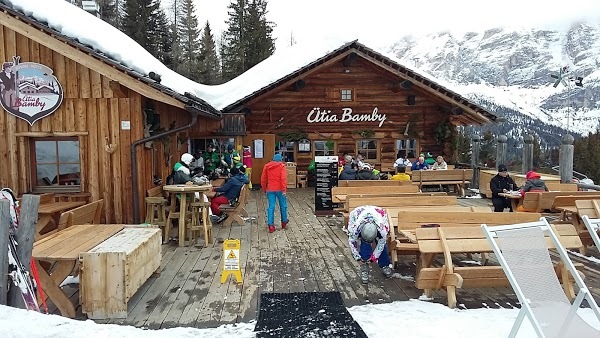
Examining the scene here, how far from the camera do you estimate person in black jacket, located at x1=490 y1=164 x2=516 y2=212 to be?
9281 mm

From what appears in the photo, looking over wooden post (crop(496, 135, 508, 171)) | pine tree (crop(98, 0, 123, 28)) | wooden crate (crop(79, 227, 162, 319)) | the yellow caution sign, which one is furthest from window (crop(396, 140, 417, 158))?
pine tree (crop(98, 0, 123, 28))

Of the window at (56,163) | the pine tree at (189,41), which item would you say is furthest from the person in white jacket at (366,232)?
the pine tree at (189,41)

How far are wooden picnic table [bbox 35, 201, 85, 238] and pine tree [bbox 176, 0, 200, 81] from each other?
2957 cm

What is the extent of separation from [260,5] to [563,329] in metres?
39.1

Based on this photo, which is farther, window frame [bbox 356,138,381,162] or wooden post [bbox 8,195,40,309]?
window frame [bbox 356,138,381,162]

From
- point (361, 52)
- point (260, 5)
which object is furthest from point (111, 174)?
point (260, 5)

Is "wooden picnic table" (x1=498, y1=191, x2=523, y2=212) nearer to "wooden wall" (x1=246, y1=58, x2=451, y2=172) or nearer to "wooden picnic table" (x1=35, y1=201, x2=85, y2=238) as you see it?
"wooden picnic table" (x1=35, y1=201, x2=85, y2=238)

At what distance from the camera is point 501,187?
9383 mm

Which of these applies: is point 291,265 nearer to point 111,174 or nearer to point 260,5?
point 111,174

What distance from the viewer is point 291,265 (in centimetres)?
687

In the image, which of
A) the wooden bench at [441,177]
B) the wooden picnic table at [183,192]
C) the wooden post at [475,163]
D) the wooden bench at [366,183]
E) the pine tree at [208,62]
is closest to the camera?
the wooden picnic table at [183,192]

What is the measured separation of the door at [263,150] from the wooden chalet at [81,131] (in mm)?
8303

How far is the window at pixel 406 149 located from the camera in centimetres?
1798

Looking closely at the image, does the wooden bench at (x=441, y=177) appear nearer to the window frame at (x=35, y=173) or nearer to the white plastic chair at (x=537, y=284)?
the window frame at (x=35, y=173)
